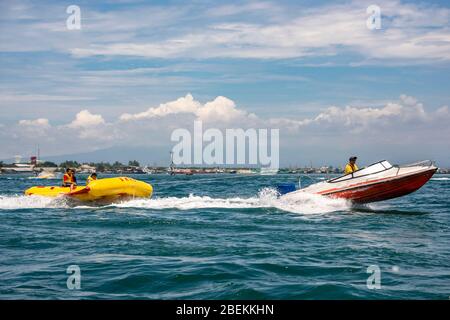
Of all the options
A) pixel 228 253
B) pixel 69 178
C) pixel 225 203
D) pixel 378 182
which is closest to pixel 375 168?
pixel 378 182

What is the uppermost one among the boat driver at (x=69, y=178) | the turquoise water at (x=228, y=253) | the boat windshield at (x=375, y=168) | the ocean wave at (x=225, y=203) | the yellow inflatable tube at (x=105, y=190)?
the boat windshield at (x=375, y=168)

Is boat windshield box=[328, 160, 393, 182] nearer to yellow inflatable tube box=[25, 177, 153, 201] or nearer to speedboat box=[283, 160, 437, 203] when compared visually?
speedboat box=[283, 160, 437, 203]

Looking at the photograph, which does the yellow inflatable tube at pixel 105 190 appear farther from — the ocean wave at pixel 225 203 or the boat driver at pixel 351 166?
the boat driver at pixel 351 166

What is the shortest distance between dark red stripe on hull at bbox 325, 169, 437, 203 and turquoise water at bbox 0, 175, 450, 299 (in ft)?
1.38

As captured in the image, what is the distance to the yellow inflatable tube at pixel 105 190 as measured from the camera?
769 inches

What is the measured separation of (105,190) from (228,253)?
10581 millimetres

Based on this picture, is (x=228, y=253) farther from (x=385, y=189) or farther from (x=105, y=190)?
(x=105, y=190)

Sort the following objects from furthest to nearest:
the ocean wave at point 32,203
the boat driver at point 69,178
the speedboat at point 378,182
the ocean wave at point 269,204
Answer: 1. the boat driver at point 69,178
2. the ocean wave at point 32,203
3. the ocean wave at point 269,204
4. the speedboat at point 378,182

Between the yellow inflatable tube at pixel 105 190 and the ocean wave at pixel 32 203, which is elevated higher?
the yellow inflatable tube at pixel 105 190

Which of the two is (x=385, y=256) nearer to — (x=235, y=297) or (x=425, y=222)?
(x=235, y=297)

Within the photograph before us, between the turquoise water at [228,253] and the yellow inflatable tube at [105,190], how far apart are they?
1.35m

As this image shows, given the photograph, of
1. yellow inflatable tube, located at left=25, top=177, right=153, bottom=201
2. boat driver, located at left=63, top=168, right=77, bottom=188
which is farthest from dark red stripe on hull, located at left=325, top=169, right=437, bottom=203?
boat driver, located at left=63, top=168, right=77, bottom=188

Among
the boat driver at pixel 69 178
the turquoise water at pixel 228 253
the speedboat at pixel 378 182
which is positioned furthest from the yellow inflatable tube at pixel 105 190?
the speedboat at pixel 378 182

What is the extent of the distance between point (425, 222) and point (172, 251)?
8.63m
